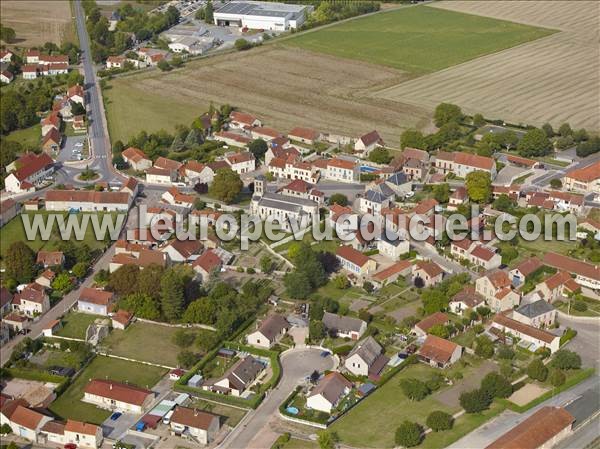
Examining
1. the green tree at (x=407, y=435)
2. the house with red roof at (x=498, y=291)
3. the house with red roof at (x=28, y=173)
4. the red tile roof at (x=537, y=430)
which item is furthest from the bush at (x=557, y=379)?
the house with red roof at (x=28, y=173)

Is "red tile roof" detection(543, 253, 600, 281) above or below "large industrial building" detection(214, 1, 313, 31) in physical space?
below

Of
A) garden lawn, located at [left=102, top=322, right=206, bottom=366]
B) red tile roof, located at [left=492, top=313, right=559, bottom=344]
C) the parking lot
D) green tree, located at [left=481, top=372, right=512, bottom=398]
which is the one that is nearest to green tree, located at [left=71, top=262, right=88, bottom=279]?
garden lawn, located at [left=102, top=322, right=206, bottom=366]

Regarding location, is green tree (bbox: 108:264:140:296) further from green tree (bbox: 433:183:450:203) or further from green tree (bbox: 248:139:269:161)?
green tree (bbox: 433:183:450:203)

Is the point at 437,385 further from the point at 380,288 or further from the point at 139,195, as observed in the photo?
the point at 139,195

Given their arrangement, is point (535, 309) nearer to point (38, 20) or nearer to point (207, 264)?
point (207, 264)

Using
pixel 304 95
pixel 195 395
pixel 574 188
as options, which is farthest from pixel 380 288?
pixel 304 95

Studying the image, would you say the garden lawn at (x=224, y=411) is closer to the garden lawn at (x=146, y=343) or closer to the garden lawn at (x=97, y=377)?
the garden lawn at (x=97, y=377)

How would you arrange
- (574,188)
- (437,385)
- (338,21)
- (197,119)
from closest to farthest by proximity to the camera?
(437,385) < (574,188) < (197,119) < (338,21)
